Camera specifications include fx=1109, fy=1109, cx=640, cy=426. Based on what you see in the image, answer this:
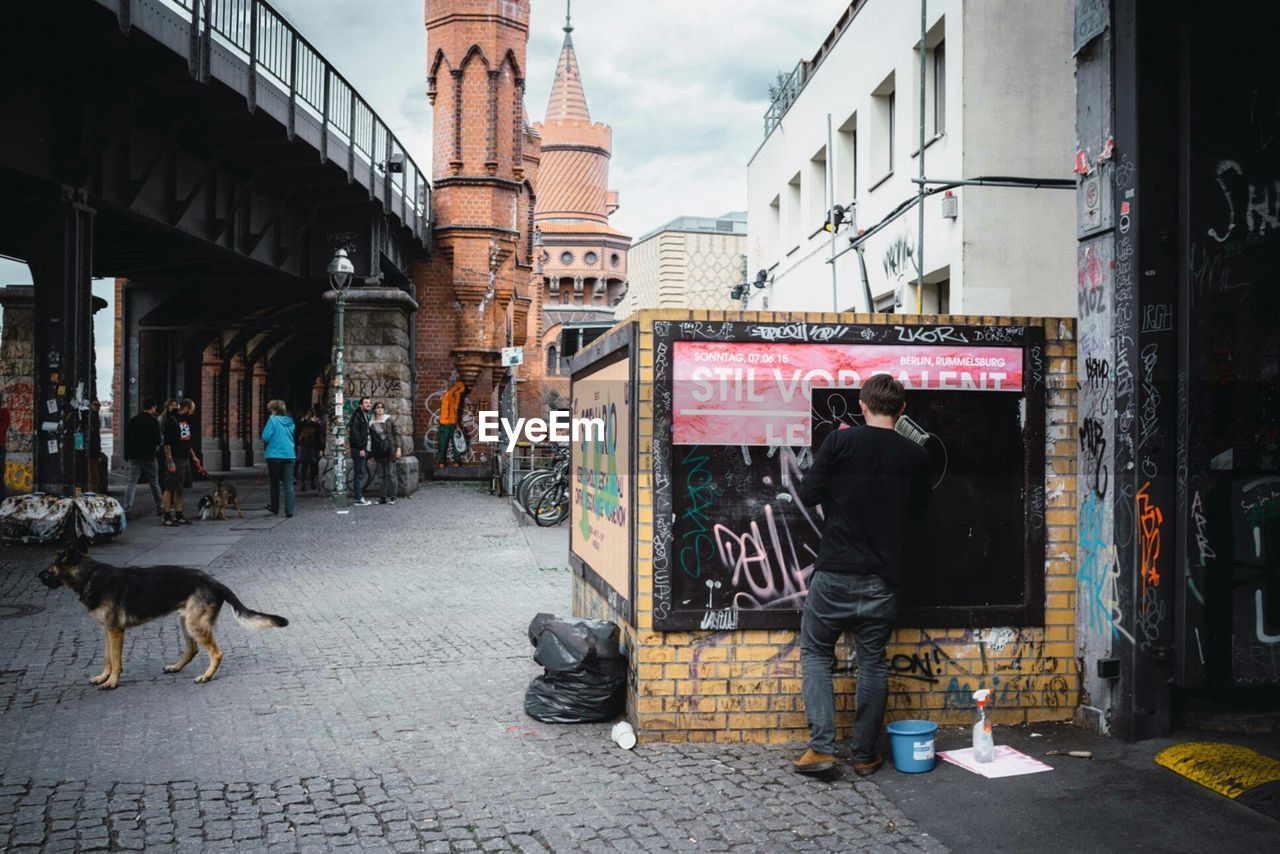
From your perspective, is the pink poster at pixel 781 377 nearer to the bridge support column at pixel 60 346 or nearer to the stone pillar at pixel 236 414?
the bridge support column at pixel 60 346

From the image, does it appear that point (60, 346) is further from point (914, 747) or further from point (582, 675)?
point (914, 747)

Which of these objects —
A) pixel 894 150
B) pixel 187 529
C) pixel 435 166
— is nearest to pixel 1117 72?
pixel 894 150

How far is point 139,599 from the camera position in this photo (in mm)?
6891

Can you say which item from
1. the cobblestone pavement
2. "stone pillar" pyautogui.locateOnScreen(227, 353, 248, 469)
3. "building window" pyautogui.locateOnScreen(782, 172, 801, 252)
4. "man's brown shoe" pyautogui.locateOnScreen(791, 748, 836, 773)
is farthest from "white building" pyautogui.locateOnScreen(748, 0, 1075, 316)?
"stone pillar" pyautogui.locateOnScreen(227, 353, 248, 469)

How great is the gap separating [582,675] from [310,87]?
14.3 meters

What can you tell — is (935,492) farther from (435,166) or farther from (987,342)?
(435,166)

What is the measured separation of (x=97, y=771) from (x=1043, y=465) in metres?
4.95

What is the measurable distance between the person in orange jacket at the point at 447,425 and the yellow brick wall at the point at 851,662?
24.9 meters

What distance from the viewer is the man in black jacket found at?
5.05m

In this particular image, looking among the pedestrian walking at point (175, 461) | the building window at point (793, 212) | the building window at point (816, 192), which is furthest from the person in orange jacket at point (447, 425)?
the building window at point (816, 192)

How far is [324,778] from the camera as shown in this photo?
5090 mm

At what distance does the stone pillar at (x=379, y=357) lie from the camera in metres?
22.9

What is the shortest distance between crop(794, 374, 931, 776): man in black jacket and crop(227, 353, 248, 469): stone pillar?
121 ft

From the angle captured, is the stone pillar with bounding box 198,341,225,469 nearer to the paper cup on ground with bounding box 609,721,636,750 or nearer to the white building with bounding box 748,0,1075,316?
the white building with bounding box 748,0,1075,316
